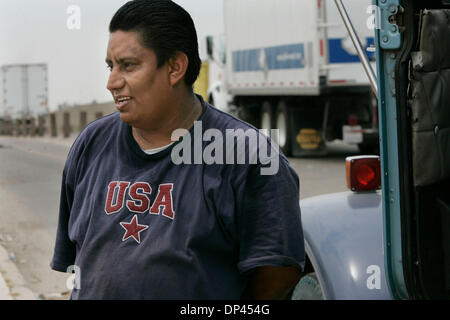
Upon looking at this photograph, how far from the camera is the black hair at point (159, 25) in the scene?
242cm

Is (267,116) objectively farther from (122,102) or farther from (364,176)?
(122,102)

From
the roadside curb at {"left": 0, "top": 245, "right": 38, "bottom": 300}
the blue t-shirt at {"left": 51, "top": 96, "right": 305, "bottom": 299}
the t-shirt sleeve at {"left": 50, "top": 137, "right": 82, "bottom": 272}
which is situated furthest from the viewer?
the roadside curb at {"left": 0, "top": 245, "right": 38, "bottom": 300}

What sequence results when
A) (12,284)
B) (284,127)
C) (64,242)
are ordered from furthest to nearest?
1. (284,127)
2. (12,284)
3. (64,242)

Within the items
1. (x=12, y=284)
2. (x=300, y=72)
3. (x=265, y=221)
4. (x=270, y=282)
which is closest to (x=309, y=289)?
(x=270, y=282)

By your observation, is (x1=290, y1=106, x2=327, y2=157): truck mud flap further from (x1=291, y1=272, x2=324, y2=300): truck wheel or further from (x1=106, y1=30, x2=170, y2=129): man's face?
(x1=106, y1=30, x2=170, y2=129): man's face

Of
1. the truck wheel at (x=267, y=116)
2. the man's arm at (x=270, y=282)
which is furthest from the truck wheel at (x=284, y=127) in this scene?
the man's arm at (x=270, y=282)

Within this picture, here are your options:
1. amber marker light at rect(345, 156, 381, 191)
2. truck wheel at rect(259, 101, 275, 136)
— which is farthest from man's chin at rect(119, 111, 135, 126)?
truck wheel at rect(259, 101, 275, 136)

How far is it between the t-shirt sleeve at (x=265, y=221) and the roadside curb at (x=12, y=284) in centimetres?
419

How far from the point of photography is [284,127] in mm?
17812

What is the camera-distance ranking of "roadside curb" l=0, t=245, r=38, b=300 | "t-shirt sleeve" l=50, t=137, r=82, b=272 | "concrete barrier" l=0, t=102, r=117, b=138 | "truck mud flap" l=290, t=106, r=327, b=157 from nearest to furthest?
"t-shirt sleeve" l=50, t=137, r=82, b=272
"roadside curb" l=0, t=245, r=38, b=300
"truck mud flap" l=290, t=106, r=327, b=157
"concrete barrier" l=0, t=102, r=117, b=138

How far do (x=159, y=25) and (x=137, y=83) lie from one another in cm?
17

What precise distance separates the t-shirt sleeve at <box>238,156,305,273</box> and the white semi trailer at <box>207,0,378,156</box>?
11704mm

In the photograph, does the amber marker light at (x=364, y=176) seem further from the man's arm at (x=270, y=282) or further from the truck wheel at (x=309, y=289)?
the man's arm at (x=270, y=282)

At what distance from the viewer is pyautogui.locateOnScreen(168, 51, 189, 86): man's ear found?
2.44 metres
